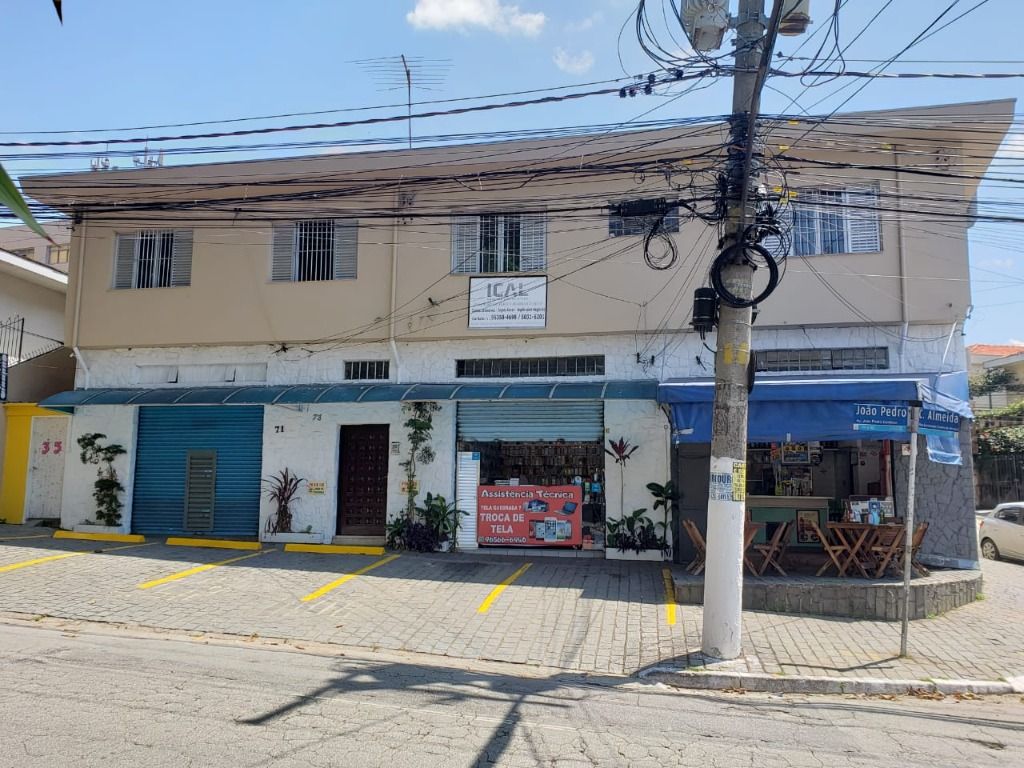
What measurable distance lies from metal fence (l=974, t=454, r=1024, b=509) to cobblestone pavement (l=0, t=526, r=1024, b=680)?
14.8m

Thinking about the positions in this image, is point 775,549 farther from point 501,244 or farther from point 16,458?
point 16,458

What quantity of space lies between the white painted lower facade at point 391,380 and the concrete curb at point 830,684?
19.3 ft

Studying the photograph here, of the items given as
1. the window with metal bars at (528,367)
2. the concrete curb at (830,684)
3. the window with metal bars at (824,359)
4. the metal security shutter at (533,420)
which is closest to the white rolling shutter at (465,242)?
the window with metal bars at (528,367)

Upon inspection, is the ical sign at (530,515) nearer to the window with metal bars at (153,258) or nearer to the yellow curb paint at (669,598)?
the yellow curb paint at (669,598)

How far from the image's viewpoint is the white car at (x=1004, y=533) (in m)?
14.1

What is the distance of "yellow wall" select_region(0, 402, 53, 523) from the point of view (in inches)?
643

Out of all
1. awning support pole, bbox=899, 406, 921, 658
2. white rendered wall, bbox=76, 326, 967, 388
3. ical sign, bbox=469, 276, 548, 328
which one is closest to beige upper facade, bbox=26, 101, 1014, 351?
ical sign, bbox=469, 276, 548, 328

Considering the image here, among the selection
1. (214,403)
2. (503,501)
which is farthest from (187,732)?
(214,403)

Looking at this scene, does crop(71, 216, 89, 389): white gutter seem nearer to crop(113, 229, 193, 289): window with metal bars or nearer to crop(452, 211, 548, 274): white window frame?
crop(113, 229, 193, 289): window with metal bars

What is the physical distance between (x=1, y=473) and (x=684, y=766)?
58.4 feet

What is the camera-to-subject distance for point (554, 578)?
11.2 metres

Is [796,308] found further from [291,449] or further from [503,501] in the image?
[291,449]

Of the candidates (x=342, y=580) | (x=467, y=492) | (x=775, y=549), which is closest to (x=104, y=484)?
(x=342, y=580)

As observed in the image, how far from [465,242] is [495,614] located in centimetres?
765
